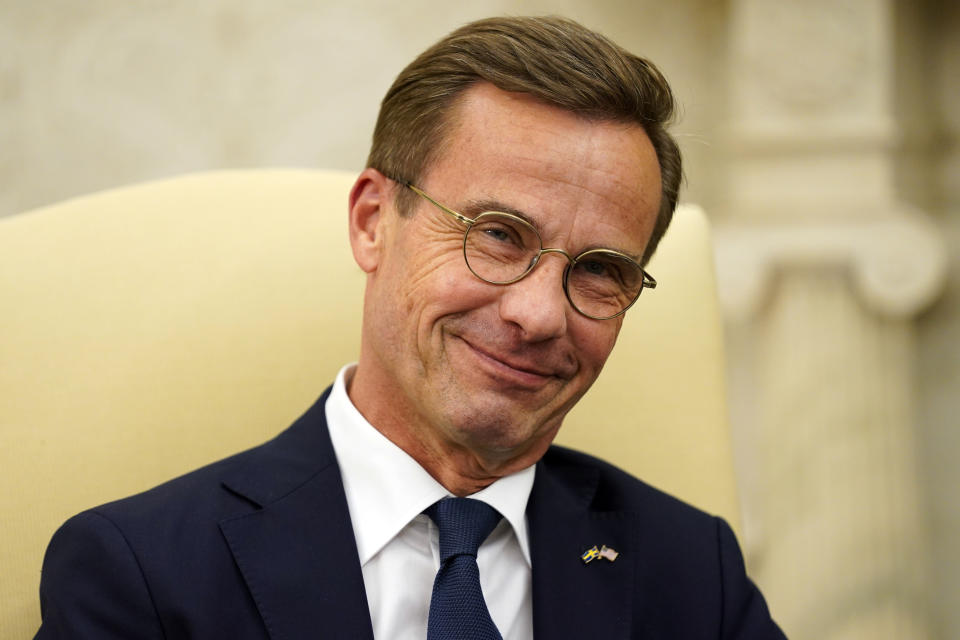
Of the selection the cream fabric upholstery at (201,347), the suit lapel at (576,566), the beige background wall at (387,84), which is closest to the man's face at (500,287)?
the suit lapel at (576,566)

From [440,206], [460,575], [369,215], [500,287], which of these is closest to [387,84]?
[369,215]

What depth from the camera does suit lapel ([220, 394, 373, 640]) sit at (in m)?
1.29

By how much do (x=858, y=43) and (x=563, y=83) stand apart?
2046 millimetres

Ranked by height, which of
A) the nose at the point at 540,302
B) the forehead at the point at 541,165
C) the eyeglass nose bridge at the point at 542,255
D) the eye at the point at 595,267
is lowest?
the nose at the point at 540,302

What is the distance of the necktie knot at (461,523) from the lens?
1387mm

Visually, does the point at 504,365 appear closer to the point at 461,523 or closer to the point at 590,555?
the point at 461,523

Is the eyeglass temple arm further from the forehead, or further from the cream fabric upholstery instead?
the cream fabric upholstery

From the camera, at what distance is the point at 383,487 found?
1.45m

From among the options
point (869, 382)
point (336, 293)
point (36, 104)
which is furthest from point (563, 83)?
point (869, 382)

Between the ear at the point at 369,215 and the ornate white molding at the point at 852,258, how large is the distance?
1810mm

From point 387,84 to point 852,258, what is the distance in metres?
1.66

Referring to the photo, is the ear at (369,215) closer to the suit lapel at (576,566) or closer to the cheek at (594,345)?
the cheek at (594,345)

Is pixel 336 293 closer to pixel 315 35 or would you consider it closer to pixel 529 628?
pixel 529 628

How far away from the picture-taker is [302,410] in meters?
1.79
